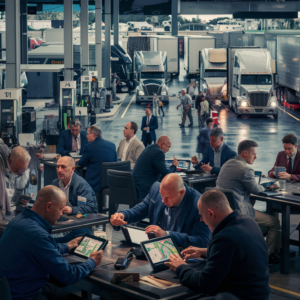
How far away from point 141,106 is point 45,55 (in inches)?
317

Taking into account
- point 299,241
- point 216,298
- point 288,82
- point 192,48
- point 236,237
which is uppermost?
point 192,48

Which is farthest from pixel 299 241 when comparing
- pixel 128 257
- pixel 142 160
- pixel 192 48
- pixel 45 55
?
pixel 192 48

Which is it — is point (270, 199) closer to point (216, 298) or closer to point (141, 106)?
point (216, 298)

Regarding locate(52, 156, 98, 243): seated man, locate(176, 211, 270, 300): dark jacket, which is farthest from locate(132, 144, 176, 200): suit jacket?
locate(176, 211, 270, 300): dark jacket

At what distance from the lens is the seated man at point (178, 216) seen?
5508 mm

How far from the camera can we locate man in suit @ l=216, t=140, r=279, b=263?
24.2 ft

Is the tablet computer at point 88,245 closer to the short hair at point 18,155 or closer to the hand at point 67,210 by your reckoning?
the hand at point 67,210

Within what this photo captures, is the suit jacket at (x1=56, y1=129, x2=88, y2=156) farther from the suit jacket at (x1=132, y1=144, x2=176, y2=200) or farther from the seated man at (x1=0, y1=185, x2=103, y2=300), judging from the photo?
the seated man at (x1=0, y1=185, x2=103, y2=300)

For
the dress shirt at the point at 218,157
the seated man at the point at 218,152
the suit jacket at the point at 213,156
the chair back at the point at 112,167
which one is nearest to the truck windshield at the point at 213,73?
the suit jacket at the point at 213,156

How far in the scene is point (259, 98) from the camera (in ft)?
94.3

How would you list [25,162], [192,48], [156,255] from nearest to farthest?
1. [156,255]
2. [25,162]
3. [192,48]

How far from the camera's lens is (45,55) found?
120 feet

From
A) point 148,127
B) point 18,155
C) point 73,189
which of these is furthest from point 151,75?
point 73,189

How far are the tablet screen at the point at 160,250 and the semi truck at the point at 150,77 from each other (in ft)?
98.9
